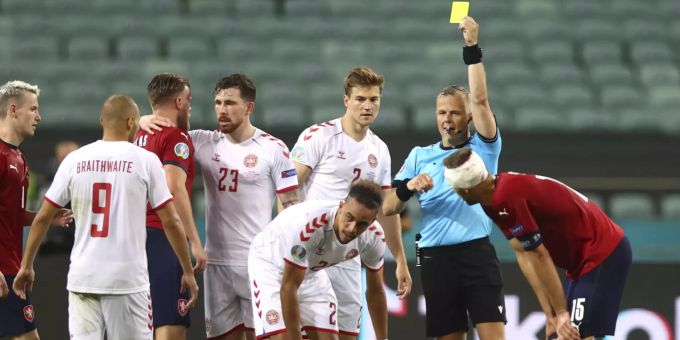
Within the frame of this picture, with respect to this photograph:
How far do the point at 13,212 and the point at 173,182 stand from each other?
42.6 inches

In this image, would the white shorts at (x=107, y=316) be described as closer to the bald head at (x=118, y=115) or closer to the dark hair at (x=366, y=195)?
the bald head at (x=118, y=115)

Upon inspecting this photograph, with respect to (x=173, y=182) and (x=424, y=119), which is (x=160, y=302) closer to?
(x=173, y=182)

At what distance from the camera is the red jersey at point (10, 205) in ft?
21.8

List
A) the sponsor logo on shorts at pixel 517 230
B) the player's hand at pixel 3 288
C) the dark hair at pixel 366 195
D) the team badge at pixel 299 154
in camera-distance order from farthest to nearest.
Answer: the team badge at pixel 299 154
the player's hand at pixel 3 288
the dark hair at pixel 366 195
the sponsor logo on shorts at pixel 517 230

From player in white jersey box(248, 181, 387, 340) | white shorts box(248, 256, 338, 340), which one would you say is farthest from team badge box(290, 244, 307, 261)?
white shorts box(248, 256, 338, 340)

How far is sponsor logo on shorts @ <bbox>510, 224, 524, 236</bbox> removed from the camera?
5.47m

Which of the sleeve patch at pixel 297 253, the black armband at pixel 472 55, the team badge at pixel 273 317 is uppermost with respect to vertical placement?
the black armband at pixel 472 55

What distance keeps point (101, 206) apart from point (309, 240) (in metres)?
1.17

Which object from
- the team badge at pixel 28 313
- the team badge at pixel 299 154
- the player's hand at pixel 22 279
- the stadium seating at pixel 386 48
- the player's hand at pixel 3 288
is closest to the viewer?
the player's hand at pixel 22 279

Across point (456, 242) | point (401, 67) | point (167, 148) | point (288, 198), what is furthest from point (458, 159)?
point (401, 67)

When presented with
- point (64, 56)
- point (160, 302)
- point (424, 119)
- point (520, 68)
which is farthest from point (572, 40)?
point (160, 302)

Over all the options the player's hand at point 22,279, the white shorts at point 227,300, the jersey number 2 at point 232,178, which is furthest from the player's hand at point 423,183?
the player's hand at point 22,279

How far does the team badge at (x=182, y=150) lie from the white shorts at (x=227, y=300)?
826 mm

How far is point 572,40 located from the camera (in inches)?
614
